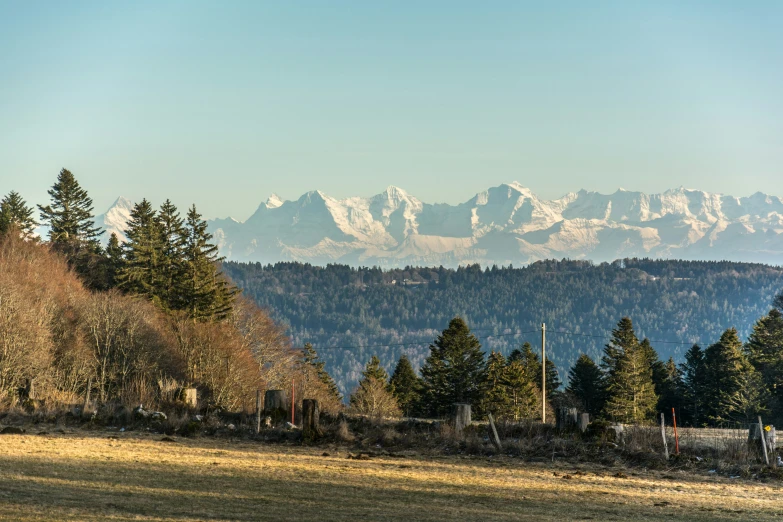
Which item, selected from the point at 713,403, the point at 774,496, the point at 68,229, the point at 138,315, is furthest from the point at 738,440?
the point at 68,229

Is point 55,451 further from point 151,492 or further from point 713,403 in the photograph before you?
point 713,403

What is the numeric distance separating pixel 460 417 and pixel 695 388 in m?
77.3

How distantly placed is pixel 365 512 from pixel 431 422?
14427 millimetres

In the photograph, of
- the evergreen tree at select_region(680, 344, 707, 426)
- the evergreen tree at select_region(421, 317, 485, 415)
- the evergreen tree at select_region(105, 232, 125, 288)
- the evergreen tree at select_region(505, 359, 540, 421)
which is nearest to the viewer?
the evergreen tree at select_region(105, 232, 125, 288)

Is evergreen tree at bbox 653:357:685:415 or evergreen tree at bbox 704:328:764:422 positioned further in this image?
evergreen tree at bbox 653:357:685:415

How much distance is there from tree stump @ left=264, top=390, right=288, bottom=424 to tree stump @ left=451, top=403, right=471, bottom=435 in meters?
6.57

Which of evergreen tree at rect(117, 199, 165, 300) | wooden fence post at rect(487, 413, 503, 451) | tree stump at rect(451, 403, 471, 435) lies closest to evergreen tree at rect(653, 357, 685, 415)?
evergreen tree at rect(117, 199, 165, 300)

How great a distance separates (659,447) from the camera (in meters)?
30.2

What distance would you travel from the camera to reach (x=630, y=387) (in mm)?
97562

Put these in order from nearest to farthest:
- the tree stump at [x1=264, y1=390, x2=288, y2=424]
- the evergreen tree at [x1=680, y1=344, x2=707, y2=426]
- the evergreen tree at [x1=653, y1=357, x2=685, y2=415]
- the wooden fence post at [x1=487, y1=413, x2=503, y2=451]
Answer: the wooden fence post at [x1=487, y1=413, x2=503, y2=451] < the tree stump at [x1=264, y1=390, x2=288, y2=424] < the evergreen tree at [x1=680, y1=344, x2=707, y2=426] < the evergreen tree at [x1=653, y1=357, x2=685, y2=415]

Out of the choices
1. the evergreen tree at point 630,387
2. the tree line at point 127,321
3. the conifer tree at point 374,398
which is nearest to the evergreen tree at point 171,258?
the tree line at point 127,321

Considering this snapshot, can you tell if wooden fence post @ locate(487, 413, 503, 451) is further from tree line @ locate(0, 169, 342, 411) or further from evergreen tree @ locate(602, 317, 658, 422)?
evergreen tree @ locate(602, 317, 658, 422)

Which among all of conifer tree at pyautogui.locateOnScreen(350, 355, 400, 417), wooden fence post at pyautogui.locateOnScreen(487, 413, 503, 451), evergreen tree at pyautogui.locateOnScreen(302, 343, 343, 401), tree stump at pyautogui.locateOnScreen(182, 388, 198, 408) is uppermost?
evergreen tree at pyautogui.locateOnScreen(302, 343, 343, 401)

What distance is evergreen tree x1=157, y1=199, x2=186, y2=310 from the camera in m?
85.0
